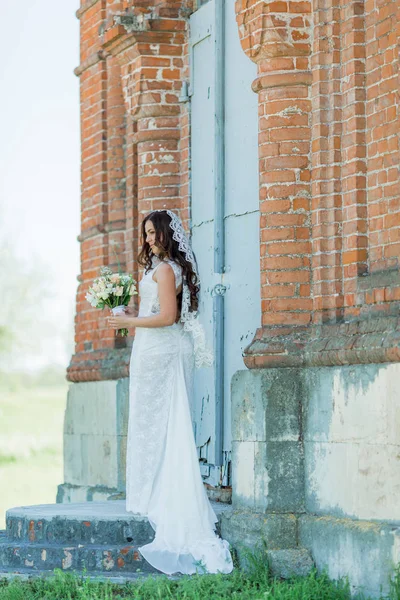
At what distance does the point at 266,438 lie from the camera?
27.5ft

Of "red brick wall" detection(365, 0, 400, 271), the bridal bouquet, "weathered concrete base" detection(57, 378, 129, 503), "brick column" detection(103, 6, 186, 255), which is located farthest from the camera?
"weathered concrete base" detection(57, 378, 129, 503)

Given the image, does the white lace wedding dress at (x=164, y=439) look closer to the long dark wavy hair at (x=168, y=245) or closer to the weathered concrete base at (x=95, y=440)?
the long dark wavy hair at (x=168, y=245)

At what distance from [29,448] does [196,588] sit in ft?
77.2

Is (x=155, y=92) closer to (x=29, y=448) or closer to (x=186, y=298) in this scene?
(x=186, y=298)

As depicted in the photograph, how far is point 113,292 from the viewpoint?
920cm

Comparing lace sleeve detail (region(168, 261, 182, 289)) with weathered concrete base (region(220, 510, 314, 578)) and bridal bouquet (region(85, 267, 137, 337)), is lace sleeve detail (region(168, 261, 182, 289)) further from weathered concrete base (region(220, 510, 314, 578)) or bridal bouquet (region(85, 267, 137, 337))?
weathered concrete base (region(220, 510, 314, 578))

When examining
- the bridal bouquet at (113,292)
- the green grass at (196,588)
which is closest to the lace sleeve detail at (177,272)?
the bridal bouquet at (113,292)

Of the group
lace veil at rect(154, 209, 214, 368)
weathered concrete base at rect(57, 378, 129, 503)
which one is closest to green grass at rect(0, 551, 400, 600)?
lace veil at rect(154, 209, 214, 368)

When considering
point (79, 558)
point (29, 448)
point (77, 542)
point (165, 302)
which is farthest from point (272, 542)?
point (29, 448)

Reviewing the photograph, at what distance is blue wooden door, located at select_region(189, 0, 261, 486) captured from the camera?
9.82 m

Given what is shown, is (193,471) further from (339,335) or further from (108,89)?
(108,89)

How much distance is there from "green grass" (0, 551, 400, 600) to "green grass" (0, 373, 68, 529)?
25.0 feet

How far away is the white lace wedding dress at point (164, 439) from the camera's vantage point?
28.5 feet

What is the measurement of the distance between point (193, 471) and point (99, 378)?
10.9 feet
